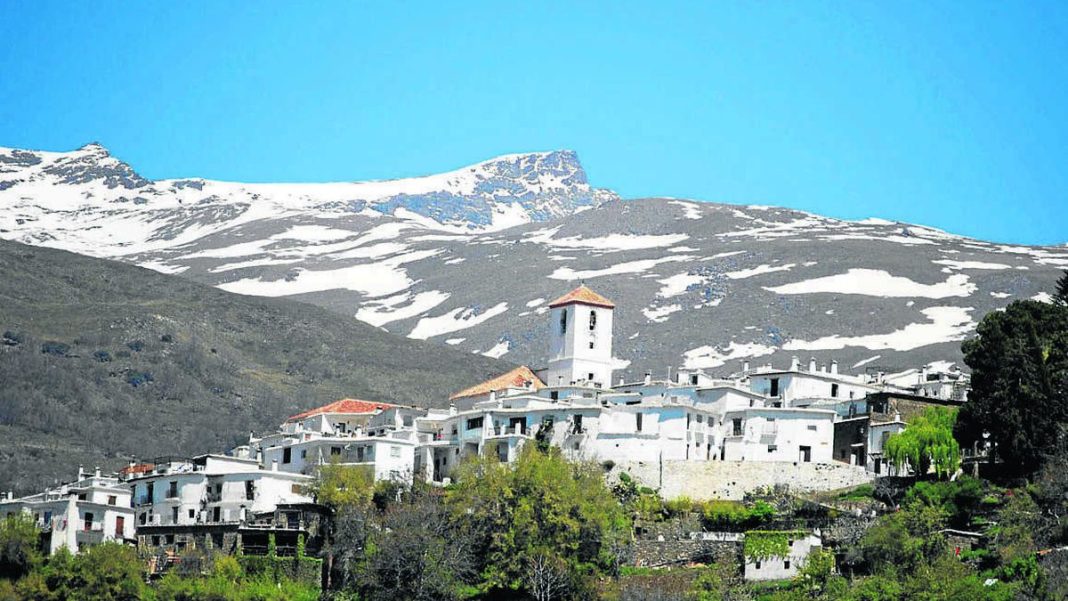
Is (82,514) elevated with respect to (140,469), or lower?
lower

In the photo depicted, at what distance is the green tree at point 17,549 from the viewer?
274 ft

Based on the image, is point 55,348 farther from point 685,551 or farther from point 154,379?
point 685,551

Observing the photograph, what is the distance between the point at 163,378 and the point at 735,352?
186 feet

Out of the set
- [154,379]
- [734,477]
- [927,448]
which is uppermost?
[154,379]

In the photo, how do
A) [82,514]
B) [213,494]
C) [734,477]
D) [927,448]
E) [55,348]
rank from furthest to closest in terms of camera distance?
1. [55,348]
2. [213,494]
3. [82,514]
4. [734,477]
5. [927,448]

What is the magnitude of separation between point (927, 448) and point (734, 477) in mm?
8716

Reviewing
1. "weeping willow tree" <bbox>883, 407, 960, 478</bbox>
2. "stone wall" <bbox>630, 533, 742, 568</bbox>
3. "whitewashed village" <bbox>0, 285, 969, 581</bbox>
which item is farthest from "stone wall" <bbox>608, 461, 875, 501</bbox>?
"stone wall" <bbox>630, 533, 742, 568</bbox>

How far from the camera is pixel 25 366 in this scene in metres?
168

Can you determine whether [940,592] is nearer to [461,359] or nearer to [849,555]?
[849,555]

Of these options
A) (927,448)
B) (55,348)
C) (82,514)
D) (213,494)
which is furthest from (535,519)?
(55,348)

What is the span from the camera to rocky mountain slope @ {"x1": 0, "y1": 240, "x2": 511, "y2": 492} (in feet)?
487

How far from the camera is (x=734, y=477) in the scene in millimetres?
85312

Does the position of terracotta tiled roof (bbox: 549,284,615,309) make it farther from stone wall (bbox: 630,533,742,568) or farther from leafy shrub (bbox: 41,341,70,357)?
leafy shrub (bbox: 41,341,70,357)

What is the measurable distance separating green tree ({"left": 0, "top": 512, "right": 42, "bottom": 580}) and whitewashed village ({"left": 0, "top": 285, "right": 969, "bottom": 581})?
7.35 feet
